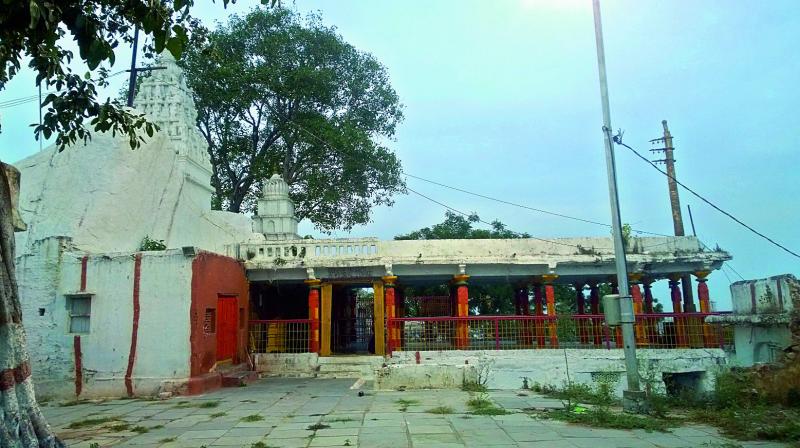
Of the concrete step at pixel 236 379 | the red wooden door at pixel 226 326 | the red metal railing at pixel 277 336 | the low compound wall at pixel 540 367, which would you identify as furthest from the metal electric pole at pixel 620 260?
the red metal railing at pixel 277 336

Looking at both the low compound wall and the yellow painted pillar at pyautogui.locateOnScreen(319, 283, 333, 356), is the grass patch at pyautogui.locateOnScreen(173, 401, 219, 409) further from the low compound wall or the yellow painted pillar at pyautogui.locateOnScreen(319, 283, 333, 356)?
the yellow painted pillar at pyautogui.locateOnScreen(319, 283, 333, 356)

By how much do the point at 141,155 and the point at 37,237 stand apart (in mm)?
3261

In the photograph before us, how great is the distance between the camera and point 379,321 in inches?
672

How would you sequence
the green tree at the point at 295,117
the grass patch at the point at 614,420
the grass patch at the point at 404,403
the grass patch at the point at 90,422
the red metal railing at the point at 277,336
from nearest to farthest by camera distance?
the grass patch at the point at 614,420 → the grass patch at the point at 90,422 → the grass patch at the point at 404,403 → the red metal railing at the point at 277,336 → the green tree at the point at 295,117

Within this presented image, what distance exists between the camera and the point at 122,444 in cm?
700

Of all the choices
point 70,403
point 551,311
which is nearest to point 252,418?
point 70,403

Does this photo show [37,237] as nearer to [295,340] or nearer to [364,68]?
[295,340]

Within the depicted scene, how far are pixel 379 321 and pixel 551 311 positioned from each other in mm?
5100

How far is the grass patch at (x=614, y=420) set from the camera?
7.54 meters

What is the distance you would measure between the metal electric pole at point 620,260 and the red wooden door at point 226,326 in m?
9.22

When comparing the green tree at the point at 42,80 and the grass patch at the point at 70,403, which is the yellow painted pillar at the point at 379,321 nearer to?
the grass patch at the point at 70,403

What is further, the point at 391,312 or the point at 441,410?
the point at 391,312

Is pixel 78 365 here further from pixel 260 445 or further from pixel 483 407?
pixel 483 407

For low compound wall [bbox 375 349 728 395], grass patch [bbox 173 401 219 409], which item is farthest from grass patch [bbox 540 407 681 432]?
grass patch [bbox 173 401 219 409]
